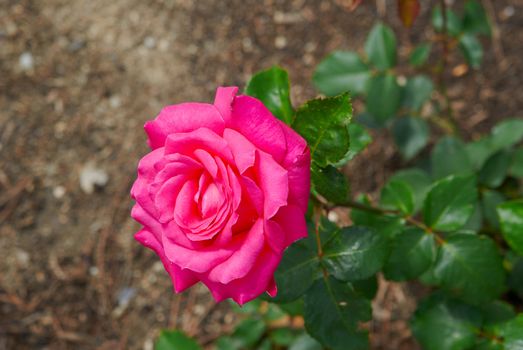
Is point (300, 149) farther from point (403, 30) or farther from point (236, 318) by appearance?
point (403, 30)

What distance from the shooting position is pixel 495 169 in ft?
5.18

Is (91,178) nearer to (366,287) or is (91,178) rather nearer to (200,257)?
(366,287)

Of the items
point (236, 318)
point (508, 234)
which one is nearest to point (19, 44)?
point (236, 318)

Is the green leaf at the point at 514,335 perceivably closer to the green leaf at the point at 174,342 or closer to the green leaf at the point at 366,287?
the green leaf at the point at 366,287

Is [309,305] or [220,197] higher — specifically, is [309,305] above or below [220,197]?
below

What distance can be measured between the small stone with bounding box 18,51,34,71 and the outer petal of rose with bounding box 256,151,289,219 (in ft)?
6.07

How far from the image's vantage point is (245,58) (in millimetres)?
2207

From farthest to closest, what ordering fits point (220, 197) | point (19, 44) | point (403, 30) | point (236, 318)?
point (19, 44), point (403, 30), point (236, 318), point (220, 197)

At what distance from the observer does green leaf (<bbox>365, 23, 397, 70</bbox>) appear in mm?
1635

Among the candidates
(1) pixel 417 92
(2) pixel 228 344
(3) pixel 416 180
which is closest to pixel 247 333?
(2) pixel 228 344

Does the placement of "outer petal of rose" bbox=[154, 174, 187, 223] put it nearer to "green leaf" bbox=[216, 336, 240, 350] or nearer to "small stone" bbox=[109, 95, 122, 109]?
"green leaf" bbox=[216, 336, 240, 350]

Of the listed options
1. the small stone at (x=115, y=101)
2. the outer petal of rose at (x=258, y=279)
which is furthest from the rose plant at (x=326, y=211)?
the small stone at (x=115, y=101)

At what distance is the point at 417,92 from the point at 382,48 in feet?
0.64

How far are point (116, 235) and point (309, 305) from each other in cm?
118
